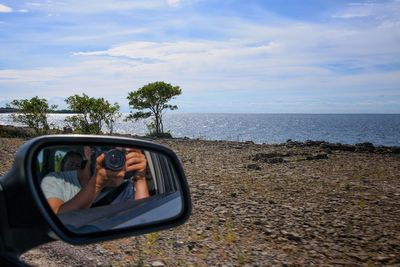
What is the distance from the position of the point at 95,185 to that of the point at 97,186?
2cm

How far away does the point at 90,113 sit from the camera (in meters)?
45.1

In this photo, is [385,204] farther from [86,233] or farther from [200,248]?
[86,233]

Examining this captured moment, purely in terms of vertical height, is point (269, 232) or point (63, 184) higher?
point (63, 184)

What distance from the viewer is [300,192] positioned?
1077 centimetres

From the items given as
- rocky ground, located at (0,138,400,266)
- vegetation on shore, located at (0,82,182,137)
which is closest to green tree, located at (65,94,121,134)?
vegetation on shore, located at (0,82,182,137)

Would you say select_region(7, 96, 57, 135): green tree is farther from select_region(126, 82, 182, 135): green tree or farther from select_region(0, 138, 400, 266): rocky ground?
select_region(0, 138, 400, 266): rocky ground

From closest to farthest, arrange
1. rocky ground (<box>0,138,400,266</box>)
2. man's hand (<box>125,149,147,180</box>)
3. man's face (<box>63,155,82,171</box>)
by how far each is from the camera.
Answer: man's face (<box>63,155,82,171</box>), man's hand (<box>125,149,147,180</box>), rocky ground (<box>0,138,400,266</box>)

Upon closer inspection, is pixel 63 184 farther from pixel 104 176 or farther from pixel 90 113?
pixel 90 113

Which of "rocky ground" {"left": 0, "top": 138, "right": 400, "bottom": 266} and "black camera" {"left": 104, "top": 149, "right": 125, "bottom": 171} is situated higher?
"black camera" {"left": 104, "top": 149, "right": 125, "bottom": 171}

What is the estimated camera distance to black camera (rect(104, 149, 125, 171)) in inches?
98.7

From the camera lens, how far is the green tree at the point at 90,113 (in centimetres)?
4416

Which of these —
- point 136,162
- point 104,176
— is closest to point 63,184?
point 104,176

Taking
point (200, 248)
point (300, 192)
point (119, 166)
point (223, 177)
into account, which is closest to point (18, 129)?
point (223, 177)

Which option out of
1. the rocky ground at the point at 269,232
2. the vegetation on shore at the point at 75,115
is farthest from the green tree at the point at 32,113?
the rocky ground at the point at 269,232
